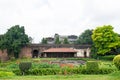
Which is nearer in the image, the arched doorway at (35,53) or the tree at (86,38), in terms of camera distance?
the arched doorway at (35,53)

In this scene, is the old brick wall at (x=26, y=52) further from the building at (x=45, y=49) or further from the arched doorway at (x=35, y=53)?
the arched doorway at (x=35, y=53)

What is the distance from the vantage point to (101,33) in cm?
5238

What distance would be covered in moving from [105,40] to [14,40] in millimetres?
13755

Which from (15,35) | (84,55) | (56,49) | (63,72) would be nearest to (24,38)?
(15,35)

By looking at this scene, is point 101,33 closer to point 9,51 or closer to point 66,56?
point 66,56

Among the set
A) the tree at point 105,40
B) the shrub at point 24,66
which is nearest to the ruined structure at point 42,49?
the tree at point 105,40

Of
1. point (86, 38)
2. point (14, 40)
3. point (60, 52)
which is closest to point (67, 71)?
point (60, 52)

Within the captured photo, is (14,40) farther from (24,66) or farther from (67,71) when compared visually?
(67,71)

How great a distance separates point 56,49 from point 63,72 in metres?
26.9

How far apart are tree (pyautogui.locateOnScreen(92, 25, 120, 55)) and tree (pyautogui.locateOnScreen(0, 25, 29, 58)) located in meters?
11.3

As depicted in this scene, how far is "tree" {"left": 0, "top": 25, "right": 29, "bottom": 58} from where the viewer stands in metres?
52.3

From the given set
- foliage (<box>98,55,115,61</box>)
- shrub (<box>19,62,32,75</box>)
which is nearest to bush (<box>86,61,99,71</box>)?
shrub (<box>19,62,32,75</box>)

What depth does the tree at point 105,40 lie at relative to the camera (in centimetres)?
5106

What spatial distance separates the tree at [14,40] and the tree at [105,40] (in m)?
11.3
